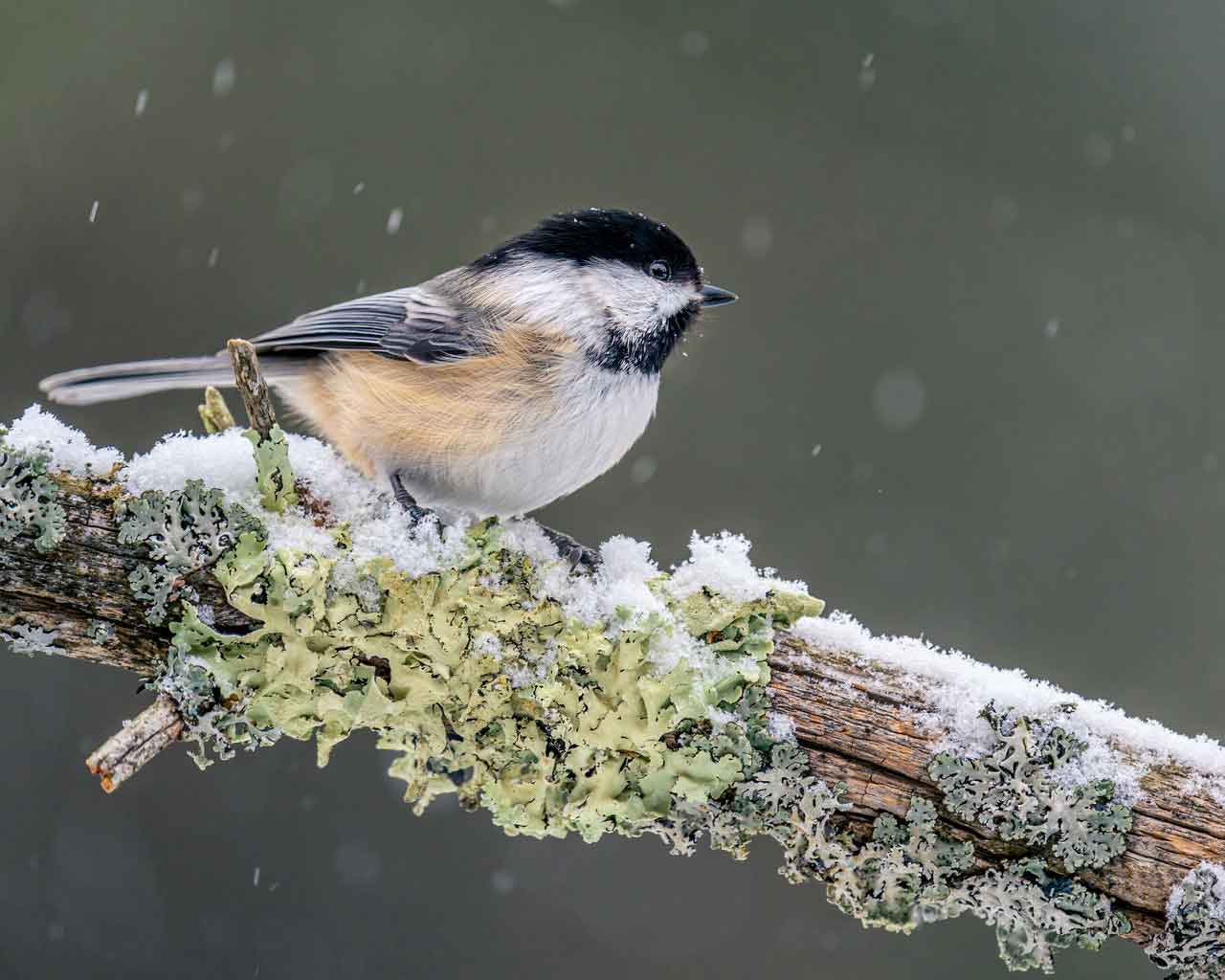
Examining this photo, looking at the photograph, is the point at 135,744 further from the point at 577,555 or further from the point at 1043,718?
the point at 1043,718

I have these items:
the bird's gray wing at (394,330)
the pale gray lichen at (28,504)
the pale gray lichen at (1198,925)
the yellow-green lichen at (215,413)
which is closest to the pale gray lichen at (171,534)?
the pale gray lichen at (28,504)

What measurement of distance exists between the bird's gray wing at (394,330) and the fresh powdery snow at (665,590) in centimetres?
56

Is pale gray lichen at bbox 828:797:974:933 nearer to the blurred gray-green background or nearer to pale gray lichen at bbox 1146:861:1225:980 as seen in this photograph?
pale gray lichen at bbox 1146:861:1225:980

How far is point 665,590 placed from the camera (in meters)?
2.14

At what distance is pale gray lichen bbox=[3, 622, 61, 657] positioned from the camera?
1908mm

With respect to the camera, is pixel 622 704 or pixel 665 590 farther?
pixel 665 590

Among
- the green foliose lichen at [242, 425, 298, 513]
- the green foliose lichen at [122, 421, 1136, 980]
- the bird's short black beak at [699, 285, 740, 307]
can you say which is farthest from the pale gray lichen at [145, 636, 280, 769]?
the bird's short black beak at [699, 285, 740, 307]

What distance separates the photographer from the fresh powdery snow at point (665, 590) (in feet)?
6.48

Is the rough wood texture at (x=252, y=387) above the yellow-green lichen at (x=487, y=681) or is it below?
above

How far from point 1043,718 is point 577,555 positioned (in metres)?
0.91

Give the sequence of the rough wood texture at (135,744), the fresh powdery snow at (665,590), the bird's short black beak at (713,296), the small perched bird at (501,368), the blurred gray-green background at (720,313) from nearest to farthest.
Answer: the rough wood texture at (135,744)
the fresh powdery snow at (665,590)
the small perched bird at (501,368)
the bird's short black beak at (713,296)
the blurred gray-green background at (720,313)

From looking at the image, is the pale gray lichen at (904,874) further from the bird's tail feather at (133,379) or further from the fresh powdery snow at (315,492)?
the bird's tail feather at (133,379)

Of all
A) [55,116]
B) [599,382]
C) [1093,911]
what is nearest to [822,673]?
[1093,911]

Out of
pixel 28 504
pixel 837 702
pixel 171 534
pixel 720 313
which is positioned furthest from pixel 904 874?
pixel 720 313
